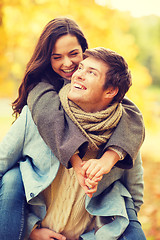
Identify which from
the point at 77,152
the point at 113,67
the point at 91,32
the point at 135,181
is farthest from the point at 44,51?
the point at 91,32

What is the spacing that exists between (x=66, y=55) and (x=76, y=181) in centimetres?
77

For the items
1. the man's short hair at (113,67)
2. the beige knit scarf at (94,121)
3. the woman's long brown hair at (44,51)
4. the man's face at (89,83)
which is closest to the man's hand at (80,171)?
the beige knit scarf at (94,121)

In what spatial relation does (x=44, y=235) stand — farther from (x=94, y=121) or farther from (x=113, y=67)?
(x=113, y=67)

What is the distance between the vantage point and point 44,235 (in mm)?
1854

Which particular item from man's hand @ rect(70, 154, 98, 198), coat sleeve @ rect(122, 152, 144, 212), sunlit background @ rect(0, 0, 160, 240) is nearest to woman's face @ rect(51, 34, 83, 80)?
man's hand @ rect(70, 154, 98, 198)

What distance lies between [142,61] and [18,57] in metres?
7.28

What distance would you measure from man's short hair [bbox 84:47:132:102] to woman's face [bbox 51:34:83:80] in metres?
0.25

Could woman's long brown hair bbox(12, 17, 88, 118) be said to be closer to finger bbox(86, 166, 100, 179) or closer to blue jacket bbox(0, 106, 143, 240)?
blue jacket bbox(0, 106, 143, 240)

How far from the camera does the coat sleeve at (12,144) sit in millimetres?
1861

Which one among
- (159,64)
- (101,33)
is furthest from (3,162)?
(159,64)

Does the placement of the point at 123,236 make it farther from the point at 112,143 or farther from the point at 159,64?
the point at 159,64

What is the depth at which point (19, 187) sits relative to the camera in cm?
183

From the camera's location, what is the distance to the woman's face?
1994mm

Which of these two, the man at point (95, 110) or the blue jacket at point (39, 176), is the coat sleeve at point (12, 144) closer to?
the blue jacket at point (39, 176)
